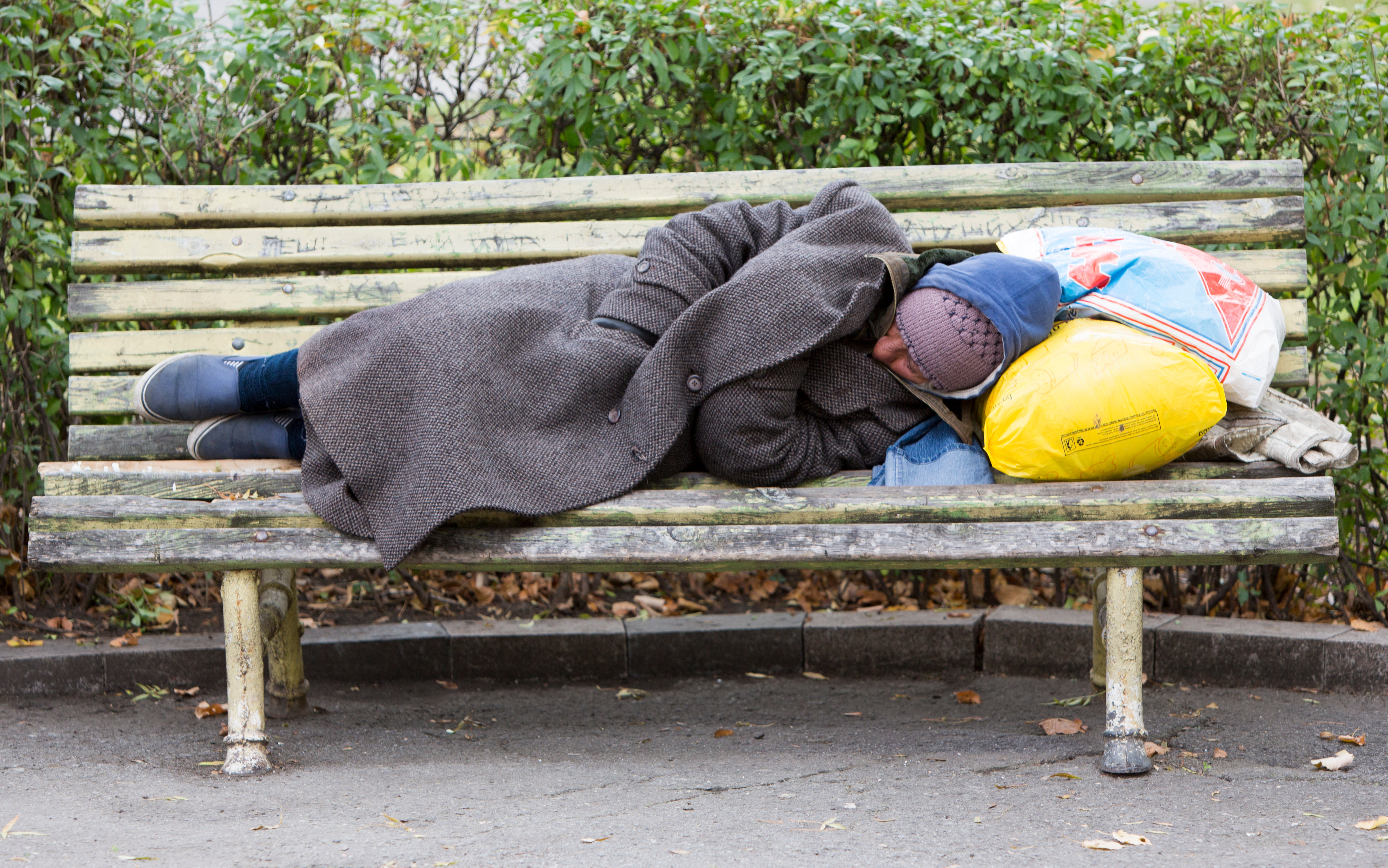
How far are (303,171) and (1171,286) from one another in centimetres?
243

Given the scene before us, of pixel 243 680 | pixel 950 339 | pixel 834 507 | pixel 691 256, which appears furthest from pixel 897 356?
pixel 243 680

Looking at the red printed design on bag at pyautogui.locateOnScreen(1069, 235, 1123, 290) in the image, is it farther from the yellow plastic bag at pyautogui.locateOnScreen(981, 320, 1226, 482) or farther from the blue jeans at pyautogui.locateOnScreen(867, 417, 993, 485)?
the blue jeans at pyautogui.locateOnScreen(867, 417, 993, 485)

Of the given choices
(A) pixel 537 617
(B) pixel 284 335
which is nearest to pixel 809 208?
(B) pixel 284 335

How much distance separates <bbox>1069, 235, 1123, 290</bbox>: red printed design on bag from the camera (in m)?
2.57

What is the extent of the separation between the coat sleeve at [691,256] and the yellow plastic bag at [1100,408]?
2.10 feet

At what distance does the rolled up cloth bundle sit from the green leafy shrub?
0.70 m

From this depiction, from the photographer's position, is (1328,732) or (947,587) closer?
(1328,732)

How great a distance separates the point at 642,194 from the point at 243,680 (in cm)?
154

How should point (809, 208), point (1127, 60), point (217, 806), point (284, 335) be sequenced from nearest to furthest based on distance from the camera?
1. point (217, 806)
2. point (809, 208)
3. point (284, 335)
4. point (1127, 60)

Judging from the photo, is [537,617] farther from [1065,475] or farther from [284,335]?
[1065,475]

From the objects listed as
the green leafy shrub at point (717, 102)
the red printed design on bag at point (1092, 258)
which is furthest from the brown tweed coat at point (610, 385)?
the green leafy shrub at point (717, 102)

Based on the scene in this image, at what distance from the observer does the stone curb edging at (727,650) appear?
315 centimetres

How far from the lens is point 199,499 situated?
8.18 ft

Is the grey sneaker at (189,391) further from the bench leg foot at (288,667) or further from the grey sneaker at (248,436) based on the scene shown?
the bench leg foot at (288,667)
